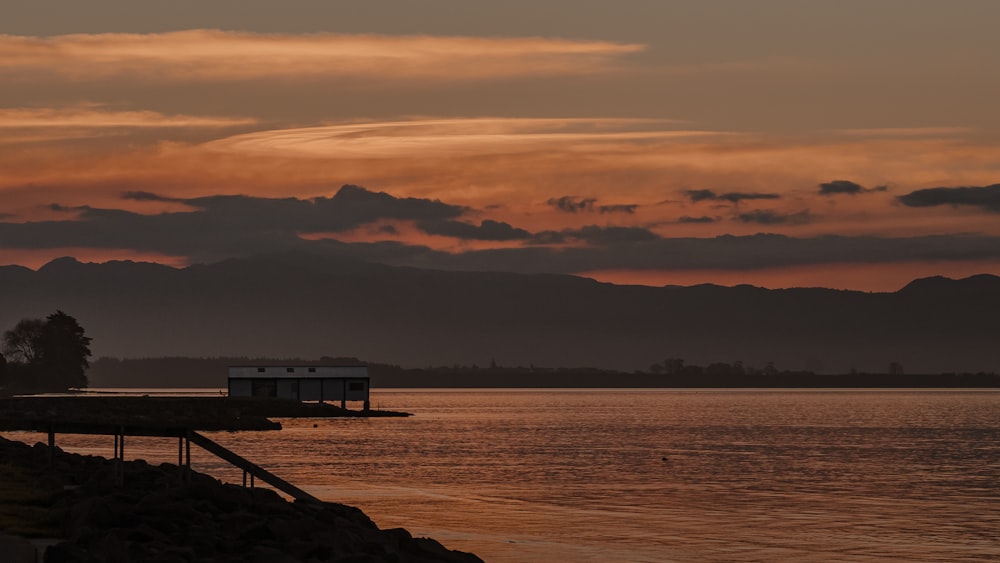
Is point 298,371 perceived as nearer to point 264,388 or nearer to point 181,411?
point 264,388

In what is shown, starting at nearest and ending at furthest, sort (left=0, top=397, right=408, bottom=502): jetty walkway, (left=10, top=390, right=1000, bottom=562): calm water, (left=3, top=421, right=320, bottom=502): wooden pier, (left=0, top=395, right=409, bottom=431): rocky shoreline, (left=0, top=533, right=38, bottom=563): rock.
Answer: (left=0, top=533, right=38, bottom=563): rock → (left=3, top=421, right=320, bottom=502): wooden pier → (left=10, top=390, right=1000, bottom=562): calm water → (left=0, top=397, right=408, bottom=502): jetty walkway → (left=0, top=395, right=409, bottom=431): rocky shoreline

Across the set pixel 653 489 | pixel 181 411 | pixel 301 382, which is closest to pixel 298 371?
pixel 301 382

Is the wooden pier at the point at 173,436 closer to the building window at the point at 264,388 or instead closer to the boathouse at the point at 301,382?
the building window at the point at 264,388

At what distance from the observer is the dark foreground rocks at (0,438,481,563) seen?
2916cm

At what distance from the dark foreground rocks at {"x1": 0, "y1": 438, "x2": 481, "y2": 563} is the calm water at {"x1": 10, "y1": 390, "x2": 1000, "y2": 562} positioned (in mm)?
6494

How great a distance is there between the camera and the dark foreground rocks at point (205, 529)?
2916 cm

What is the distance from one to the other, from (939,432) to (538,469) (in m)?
81.3

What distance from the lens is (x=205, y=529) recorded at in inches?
1297

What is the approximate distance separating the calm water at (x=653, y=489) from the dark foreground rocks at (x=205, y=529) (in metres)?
6.49

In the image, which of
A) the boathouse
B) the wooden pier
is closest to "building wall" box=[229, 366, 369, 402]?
the boathouse

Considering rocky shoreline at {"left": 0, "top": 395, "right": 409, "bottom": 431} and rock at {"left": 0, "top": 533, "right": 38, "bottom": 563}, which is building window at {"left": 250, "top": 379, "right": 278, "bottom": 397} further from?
rock at {"left": 0, "top": 533, "right": 38, "bottom": 563}

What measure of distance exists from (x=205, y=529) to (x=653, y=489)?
38.7 meters

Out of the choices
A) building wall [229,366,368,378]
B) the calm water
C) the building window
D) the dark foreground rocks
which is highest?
building wall [229,366,368,378]

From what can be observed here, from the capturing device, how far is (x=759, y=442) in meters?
123
